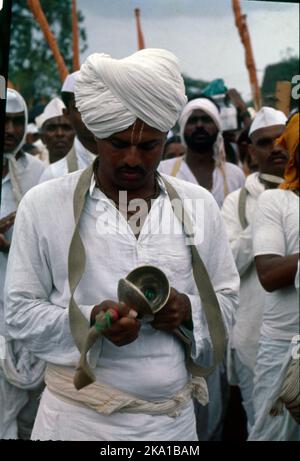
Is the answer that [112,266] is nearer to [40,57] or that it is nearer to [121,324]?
[121,324]

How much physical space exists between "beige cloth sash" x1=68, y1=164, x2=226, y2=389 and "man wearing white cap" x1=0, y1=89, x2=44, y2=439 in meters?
1.10

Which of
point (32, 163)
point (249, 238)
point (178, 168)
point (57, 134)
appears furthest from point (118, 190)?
point (57, 134)

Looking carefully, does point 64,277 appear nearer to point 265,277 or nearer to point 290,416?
point 265,277

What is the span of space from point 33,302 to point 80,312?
21 centimetres

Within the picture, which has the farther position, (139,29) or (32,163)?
(139,29)

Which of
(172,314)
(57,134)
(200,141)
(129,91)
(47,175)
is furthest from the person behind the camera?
(57,134)

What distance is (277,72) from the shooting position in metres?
9.20

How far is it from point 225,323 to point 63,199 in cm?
77

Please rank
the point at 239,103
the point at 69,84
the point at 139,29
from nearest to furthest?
the point at 69,84
the point at 139,29
the point at 239,103

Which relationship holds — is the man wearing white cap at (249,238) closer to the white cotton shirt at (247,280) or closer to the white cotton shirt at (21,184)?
the white cotton shirt at (247,280)

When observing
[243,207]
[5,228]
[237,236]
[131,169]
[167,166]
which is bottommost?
[237,236]

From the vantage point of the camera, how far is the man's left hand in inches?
135

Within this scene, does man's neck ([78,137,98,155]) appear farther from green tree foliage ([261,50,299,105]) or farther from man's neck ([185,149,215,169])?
green tree foliage ([261,50,299,105])

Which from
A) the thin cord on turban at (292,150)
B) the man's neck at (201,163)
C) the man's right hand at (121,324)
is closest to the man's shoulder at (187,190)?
the man's right hand at (121,324)
